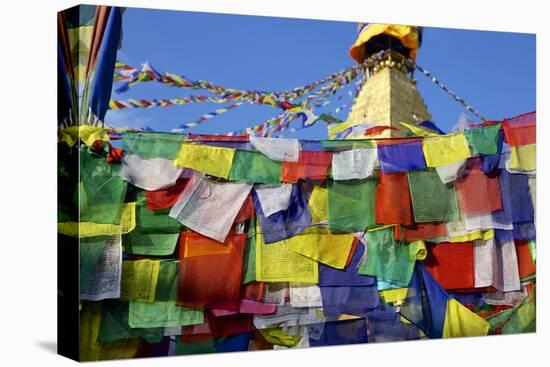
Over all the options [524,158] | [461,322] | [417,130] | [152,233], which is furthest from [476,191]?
[152,233]

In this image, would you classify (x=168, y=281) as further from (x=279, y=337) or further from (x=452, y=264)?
(x=452, y=264)

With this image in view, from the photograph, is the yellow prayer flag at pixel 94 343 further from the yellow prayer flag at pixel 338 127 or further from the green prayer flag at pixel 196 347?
the yellow prayer flag at pixel 338 127

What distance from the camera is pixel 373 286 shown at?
7391mm

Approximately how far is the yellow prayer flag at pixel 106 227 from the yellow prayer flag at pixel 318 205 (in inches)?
54.1

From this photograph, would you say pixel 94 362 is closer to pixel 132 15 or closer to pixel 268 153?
pixel 268 153

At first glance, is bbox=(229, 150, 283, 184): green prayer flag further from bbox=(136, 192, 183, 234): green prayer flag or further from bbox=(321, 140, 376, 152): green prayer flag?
bbox=(136, 192, 183, 234): green prayer flag

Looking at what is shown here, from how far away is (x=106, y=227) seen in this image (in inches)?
261

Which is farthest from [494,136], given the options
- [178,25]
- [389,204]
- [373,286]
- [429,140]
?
[178,25]

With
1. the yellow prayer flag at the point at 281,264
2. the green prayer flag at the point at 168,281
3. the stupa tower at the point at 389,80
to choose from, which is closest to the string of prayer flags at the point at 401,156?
the stupa tower at the point at 389,80

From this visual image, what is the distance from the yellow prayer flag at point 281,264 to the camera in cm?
707

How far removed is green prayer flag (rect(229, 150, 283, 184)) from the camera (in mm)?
7004

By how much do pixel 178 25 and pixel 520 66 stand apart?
307cm

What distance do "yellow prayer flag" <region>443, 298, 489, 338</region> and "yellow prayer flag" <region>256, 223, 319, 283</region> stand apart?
1233 mm

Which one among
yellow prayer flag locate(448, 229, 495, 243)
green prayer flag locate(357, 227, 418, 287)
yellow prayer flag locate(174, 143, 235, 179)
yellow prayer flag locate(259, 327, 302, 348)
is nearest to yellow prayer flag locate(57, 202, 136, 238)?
yellow prayer flag locate(174, 143, 235, 179)
